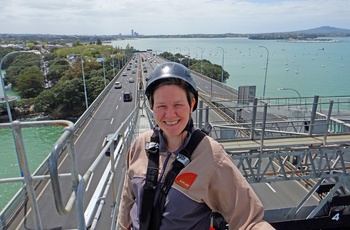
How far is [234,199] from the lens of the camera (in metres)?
1.55

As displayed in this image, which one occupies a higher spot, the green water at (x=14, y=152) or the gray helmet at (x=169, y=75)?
the gray helmet at (x=169, y=75)

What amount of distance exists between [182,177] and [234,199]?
328mm

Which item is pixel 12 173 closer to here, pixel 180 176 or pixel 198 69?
pixel 180 176

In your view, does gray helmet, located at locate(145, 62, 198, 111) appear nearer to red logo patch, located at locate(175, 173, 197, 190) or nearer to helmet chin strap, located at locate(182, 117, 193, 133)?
helmet chin strap, located at locate(182, 117, 193, 133)

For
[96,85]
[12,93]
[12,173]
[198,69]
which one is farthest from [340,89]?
[12,93]

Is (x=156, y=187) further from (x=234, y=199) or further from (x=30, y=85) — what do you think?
(x=30, y=85)

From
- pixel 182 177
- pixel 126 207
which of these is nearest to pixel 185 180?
pixel 182 177

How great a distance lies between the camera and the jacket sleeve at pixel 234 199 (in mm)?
1498

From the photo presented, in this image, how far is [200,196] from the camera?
1.63 m

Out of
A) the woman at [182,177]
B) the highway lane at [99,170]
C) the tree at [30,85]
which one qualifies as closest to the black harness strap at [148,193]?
the woman at [182,177]

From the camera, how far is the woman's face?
69.5 inches

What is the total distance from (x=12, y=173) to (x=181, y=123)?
2686 cm

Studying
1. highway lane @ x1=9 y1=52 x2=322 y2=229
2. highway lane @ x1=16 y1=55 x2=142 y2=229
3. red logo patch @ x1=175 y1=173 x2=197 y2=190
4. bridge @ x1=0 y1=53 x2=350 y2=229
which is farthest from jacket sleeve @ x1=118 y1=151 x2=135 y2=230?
highway lane @ x1=16 y1=55 x2=142 y2=229

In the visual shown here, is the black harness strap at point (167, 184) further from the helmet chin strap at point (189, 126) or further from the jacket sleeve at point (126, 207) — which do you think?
the jacket sleeve at point (126, 207)
